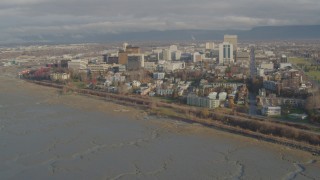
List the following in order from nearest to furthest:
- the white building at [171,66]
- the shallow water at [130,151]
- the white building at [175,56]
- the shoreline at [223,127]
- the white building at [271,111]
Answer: the shallow water at [130,151] → the shoreline at [223,127] → the white building at [271,111] → the white building at [171,66] → the white building at [175,56]

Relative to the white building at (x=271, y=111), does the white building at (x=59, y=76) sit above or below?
above

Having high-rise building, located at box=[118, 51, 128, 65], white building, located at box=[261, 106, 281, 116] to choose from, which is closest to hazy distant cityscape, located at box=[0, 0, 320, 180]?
white building, located at box=[261, 106, 281, 116]

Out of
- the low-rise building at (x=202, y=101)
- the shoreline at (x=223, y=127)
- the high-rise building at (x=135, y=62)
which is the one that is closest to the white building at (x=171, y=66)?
the high-rise building at (x=135, y=62)

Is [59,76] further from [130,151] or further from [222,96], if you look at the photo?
[130,151]

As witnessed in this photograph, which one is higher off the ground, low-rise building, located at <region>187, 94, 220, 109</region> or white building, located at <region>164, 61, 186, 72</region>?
white building, located at <region>164, 61, 186, 72</region>

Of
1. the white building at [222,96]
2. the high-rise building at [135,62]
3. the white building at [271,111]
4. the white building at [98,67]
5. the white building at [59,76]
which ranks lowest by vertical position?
the white building at [271,111]

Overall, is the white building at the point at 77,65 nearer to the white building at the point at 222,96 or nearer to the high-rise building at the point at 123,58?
the high-rise building at the point at 123,58

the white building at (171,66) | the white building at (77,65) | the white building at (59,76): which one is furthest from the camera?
the white building at (77,65)

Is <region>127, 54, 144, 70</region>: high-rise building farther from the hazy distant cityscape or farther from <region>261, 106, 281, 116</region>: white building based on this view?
<region>261, 106, 281, 116</region>: white building

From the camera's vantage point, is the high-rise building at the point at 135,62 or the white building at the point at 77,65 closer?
the white building at the point at 77,65

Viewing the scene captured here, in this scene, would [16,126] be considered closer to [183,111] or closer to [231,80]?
[183,111]
